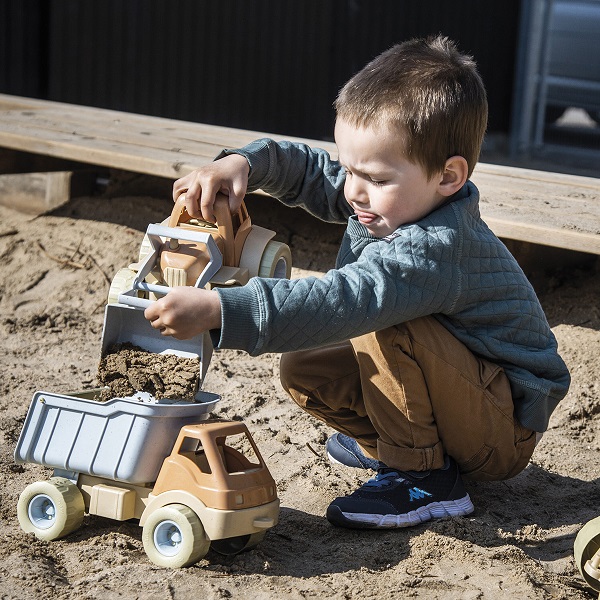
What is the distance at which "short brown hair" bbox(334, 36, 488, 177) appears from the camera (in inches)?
80.7

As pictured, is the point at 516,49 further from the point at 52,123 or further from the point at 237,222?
the point at 237,222

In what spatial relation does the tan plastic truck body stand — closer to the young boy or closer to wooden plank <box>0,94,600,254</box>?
the young boy

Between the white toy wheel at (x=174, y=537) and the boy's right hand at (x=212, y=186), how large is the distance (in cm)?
66

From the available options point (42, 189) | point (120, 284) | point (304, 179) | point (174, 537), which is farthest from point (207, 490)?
point (42, 189)

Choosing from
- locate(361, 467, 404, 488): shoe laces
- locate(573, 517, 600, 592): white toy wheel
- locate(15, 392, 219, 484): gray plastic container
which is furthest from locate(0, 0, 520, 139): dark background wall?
locate(573, 517, 600, 592): white toy wheel

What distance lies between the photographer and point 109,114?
5.33m

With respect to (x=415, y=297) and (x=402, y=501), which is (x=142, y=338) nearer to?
(x=415, y=297)

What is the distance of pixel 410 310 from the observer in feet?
6.66

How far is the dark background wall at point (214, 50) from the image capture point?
21.1ft

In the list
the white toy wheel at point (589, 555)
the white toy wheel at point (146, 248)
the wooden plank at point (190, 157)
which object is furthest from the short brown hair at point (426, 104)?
the wooden plank at point (190, 157)

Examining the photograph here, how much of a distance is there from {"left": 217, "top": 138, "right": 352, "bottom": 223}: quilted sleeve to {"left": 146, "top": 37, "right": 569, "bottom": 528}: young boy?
2 cm

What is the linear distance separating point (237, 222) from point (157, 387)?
17.0 inches

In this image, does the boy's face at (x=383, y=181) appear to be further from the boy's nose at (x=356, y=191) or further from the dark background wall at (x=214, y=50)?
the dark background wall at (x=214, y=50)

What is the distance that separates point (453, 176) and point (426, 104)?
179 millimetres
